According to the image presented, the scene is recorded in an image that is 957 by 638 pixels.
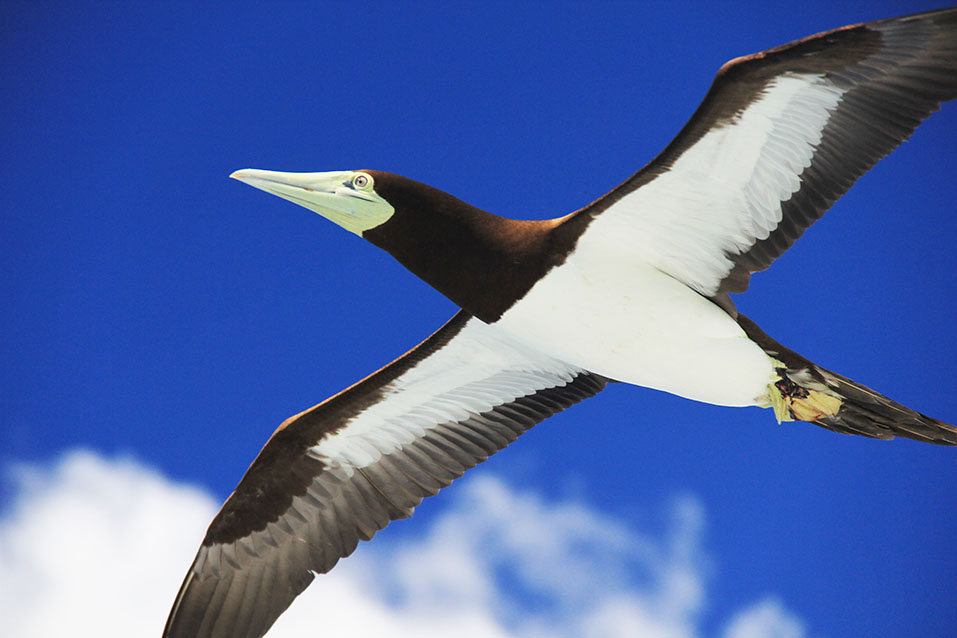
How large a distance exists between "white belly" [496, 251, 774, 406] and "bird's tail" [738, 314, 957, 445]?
0.12m

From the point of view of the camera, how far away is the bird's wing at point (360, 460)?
6.38 m

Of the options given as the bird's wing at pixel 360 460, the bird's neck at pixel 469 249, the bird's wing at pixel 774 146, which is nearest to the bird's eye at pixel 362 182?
the bird's neck at pixel 469 249

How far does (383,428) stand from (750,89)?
362cm

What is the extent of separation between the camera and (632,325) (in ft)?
18.8

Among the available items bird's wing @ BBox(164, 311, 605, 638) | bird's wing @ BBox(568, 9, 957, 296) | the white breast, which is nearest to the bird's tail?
the white breast

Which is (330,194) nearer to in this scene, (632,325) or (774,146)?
(632,325)

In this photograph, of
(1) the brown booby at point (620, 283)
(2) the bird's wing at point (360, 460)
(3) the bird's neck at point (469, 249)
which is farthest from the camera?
(2) the bird's wing at point (360, 460)

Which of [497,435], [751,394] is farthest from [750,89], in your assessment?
[497,435]

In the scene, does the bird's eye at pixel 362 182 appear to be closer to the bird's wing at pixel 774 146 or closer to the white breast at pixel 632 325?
the white breast at pixel 632 325

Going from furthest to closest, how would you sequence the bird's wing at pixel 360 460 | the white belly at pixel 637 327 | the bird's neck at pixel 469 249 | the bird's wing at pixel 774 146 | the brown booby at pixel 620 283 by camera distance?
the bird's wing at pixel 360 460 < the white belly at pixel 637 327 < the bird's neck at pixel 469 249 < the brown booby at pixel 620 283 < the bird's wing at pixel 774 146

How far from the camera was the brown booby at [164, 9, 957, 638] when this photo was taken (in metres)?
5.12

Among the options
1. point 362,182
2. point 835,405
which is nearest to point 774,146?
point 835,405

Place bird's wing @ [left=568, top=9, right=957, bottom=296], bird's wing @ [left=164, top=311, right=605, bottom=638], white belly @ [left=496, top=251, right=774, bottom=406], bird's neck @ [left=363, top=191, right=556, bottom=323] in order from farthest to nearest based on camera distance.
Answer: bird's wing @ [left=164, top=311, right=605, bottom=638] < white belly @ [left=496, top=251, right=774, bottom=406] < bird's neck @ [left=363, top=191, right=556, bottom=323] < bird's wing @ [left=568, top=9, right=957, bottom=296]

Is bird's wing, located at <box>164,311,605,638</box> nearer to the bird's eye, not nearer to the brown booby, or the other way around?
the brown booby
